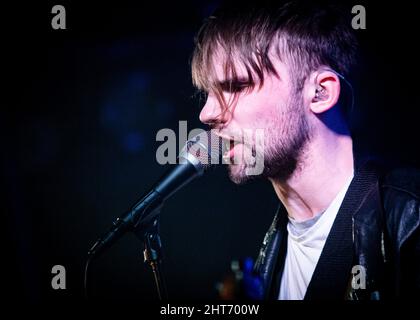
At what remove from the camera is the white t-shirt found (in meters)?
1.38

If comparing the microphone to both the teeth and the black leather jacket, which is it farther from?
the black leather jacket

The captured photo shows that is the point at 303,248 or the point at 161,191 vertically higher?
the point at 161,191

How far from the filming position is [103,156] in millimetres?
2037

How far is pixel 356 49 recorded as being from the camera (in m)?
1.48

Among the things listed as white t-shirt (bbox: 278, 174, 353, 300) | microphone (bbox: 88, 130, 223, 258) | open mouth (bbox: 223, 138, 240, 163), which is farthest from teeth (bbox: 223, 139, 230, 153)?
white t-shirt (bbox: 278, 174, 353, 300)

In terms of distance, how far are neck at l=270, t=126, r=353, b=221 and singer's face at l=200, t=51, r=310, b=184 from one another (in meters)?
0.05

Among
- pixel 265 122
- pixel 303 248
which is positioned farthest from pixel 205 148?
pixel 303 248

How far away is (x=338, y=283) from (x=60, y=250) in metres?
1.68

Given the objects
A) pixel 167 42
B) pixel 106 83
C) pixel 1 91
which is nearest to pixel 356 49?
pixel 167 42

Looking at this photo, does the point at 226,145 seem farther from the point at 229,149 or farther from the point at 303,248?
the point at 303,248

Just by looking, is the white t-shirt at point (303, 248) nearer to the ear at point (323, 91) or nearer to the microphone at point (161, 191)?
the ear at point (323, 91)

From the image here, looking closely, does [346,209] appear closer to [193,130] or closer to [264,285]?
[264,285]

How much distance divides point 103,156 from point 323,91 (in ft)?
4.47

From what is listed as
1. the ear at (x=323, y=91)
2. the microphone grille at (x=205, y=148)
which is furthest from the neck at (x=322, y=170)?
→ the microphone grille at (x=205, y=148)
